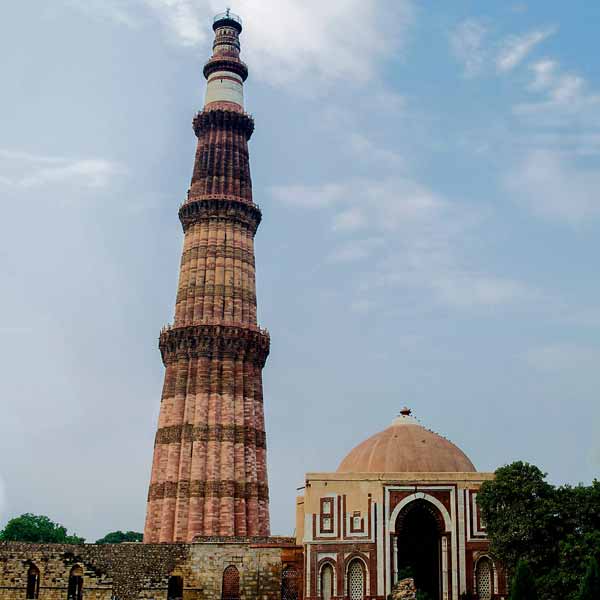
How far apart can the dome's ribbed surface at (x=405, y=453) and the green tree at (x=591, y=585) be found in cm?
968

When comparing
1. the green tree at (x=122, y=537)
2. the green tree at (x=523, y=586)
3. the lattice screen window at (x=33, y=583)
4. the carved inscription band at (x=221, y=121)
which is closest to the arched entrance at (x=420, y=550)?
the green tree at (x=523, y=586)

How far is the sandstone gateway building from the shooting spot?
37562 mm

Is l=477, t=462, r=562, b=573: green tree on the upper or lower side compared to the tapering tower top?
lower

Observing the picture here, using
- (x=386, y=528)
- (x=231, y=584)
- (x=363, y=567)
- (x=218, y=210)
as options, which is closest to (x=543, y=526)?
(x=386, y=528)

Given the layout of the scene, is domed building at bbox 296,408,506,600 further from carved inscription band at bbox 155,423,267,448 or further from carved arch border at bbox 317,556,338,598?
carved inscription band at bbox 155,423,267,448

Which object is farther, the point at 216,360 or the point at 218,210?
the point at 218,210

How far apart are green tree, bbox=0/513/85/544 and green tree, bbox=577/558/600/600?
4924cm

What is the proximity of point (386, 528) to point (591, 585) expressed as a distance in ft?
31.7

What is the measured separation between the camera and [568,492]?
34969mm

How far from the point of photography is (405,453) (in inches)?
1544

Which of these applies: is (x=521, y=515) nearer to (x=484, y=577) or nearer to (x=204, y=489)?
(x=484, y=577)

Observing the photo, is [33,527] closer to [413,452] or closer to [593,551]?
[413,452]

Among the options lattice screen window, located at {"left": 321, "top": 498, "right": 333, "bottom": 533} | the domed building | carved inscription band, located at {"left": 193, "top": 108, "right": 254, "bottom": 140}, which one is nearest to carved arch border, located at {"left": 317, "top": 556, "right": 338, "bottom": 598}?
the domed building

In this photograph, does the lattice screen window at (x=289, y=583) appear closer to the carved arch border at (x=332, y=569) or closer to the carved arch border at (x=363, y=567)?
the carved arch border at (x=332, y=569)
